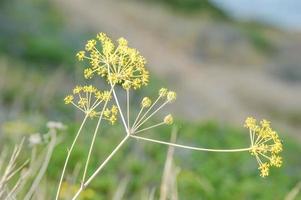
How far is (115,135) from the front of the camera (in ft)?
24.8

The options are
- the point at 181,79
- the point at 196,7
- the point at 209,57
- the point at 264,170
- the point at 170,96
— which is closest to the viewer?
the point at 264,170

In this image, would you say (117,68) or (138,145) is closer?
(117,68)

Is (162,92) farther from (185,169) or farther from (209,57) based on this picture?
(209,57)

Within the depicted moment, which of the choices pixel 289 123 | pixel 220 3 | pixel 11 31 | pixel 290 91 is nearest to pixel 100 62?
pixel 11 31

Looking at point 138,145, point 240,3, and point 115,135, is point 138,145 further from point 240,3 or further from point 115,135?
point 240,3

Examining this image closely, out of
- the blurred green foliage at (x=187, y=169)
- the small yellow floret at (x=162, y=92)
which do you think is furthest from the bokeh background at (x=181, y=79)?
the small yellow floret at (x=162, y=92)

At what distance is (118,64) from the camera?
178cm

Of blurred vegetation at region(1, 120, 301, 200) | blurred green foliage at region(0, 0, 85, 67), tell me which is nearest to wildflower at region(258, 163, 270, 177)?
blurred vegetation at region(1, 120, 301, 200)

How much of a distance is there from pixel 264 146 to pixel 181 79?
47.2 feet

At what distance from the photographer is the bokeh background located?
6.39 meters

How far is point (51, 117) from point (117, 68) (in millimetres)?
6320

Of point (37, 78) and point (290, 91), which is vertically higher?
point (290, 91)

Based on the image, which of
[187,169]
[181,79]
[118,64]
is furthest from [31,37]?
[118,64]

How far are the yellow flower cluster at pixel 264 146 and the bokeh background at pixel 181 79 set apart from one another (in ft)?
3.74
